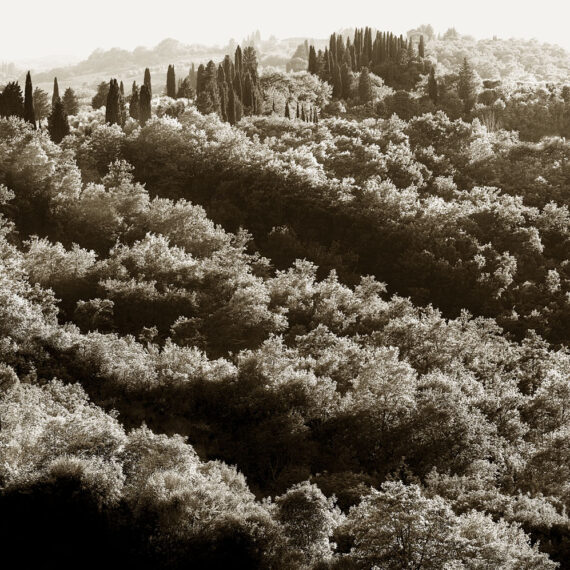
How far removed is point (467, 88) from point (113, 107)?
6353 cm

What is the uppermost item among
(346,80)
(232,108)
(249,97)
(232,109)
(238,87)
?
(346,80)

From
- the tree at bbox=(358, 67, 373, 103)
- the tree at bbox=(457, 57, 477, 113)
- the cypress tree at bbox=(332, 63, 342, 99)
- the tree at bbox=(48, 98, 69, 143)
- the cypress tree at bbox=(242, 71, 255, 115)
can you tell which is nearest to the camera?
the tree at bbox=(48, 98, 69, 143)

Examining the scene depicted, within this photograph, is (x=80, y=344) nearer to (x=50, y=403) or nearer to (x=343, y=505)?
(x=50, y=403)

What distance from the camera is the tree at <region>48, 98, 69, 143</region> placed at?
282 ft

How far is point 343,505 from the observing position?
39.6 metres

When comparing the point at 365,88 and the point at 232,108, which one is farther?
the point at 365,88

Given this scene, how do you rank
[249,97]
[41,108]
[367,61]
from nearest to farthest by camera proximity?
1. [41,108]
2. [249,97]
3. [367,61]

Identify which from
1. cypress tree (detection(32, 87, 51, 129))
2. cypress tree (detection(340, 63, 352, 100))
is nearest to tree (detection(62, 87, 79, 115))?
cypress tree (detection(32, 87, 51, 129))

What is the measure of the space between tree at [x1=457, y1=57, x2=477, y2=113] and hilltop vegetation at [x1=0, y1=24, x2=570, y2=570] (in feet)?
33.0

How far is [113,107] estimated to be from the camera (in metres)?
93.8

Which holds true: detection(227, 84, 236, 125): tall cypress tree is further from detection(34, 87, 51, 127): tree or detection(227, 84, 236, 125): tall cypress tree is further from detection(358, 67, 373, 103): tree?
detection(358, 67, 373, 103): tree

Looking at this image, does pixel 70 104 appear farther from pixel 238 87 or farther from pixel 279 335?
pixel 279 335

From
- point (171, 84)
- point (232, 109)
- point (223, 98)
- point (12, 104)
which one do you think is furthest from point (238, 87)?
point (12, 104)

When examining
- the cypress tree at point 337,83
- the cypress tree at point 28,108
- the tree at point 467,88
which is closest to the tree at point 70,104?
the cypress tree at point 28,108
